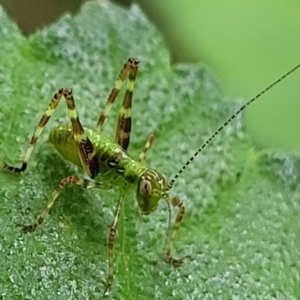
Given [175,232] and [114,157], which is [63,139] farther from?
[175,232]

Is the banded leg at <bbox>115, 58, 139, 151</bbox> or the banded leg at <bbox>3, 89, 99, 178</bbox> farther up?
the banded leg at <bbox>115, 58, 139, 151</bbox>

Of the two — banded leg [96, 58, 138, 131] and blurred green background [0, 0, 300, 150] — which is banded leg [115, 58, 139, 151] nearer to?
banded leg [96, 58, 138, 131]

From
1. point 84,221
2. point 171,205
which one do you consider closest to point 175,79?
point 171,205

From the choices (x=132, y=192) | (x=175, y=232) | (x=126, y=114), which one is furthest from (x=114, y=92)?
(x=175, y=232)

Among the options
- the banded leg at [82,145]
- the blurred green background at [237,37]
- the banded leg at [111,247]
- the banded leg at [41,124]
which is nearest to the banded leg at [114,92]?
the banded leg at [82,145]

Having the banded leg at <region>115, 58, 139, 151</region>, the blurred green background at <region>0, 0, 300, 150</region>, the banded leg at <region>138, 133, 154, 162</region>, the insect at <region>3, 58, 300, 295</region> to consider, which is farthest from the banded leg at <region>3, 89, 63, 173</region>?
the blurred green background at <region>0, 0, 300, 150</region>

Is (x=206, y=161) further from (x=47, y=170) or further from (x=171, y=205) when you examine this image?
(x=47, y=170)

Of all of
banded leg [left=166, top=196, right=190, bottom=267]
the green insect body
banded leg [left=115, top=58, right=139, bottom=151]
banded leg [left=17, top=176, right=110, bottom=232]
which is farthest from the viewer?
banded leg [left=115, top=58, right=139, bottom=151]

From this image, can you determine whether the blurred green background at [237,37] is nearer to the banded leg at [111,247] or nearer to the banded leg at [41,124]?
the banded leg at [41,124]
